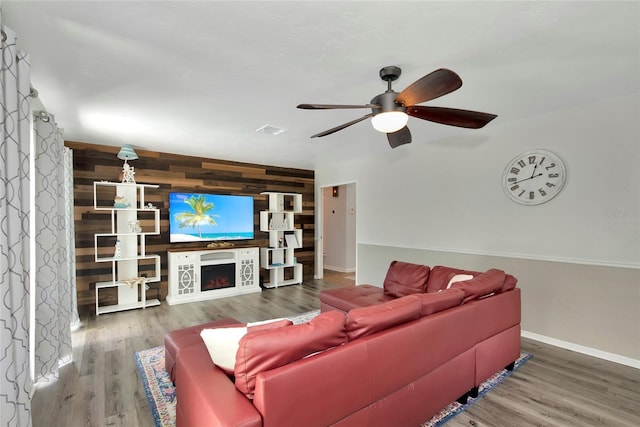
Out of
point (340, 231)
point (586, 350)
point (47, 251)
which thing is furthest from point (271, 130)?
point (340, 231)

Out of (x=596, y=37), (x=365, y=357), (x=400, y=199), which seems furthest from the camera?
(x=400, y=199)

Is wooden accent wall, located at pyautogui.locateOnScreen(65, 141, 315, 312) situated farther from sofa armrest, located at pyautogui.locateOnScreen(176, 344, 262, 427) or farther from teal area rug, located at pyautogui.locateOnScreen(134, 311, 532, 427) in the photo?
sofa armrest, located at pyautogui.locateOnScreen(176, 344, 262, 427)

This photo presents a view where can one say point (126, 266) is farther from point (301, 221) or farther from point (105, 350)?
point (301, 221)

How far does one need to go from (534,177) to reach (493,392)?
2374mm

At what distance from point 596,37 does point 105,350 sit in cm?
484

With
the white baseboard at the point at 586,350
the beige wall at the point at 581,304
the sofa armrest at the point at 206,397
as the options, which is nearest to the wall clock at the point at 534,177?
the beige wall at the point at 581,304

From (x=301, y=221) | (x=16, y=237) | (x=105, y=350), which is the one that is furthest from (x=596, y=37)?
(x=301, y=221)

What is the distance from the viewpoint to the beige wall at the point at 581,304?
2814 mm

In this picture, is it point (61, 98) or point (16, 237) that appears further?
point (61, 98)

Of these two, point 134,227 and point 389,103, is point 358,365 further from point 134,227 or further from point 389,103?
point 134,227

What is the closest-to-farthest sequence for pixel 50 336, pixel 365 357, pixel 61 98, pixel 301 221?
pixel 365 357 → pixel 50 336 → pixel 61 98 → pixel 301 221

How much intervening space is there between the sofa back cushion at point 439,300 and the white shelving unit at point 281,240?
4068 millimetres

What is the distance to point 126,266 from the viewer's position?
4.62 meters

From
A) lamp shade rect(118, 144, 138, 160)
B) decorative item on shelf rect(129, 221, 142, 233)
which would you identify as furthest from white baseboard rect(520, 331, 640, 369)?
lamp shade rect(118, 144, 138, 160)
